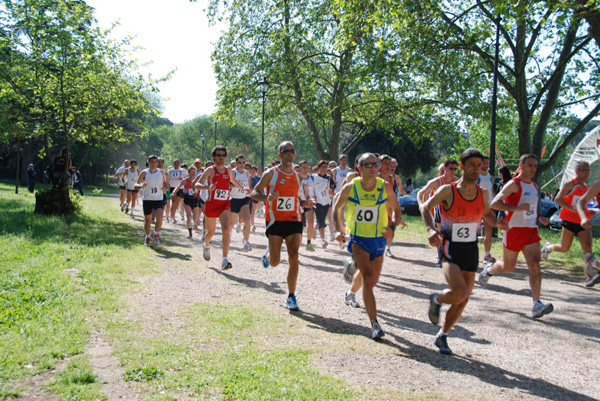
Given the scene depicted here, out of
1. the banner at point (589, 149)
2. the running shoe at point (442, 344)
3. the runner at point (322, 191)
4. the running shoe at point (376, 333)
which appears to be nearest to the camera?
the running shoe at point (442, 344)

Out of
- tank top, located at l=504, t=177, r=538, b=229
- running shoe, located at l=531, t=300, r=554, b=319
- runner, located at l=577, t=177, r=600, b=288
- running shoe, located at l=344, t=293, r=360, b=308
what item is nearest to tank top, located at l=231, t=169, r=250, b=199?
running shoe, located at l=344, t=293, r=360, b=308

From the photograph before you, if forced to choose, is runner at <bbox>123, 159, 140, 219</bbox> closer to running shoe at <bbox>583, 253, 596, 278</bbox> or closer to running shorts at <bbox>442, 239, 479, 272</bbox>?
running shoe at <bbox>583, 253, 596, 278</bbox>

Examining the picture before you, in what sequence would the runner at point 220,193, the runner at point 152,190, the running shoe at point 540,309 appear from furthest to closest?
1. the runner at point 152,190
2. the runner at point 220,193
3. the running shoe at point 540,309

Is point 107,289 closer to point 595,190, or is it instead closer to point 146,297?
point 146,297

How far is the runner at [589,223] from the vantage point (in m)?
7.91

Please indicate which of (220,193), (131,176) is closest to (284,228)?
(220,193)

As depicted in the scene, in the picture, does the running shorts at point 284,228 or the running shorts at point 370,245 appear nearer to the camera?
the running shorts at point 370,245

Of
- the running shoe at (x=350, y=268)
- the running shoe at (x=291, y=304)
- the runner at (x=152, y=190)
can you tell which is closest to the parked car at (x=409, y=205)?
the runner at (x=152, y=190)

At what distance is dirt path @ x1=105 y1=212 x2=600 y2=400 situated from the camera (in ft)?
15.1

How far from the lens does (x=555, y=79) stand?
17016mm

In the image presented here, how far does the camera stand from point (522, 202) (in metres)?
7.46

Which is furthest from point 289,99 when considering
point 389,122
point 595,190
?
point 595,190

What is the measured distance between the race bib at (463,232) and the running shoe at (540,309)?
217cm

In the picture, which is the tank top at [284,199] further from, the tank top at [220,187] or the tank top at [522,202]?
the tank top at [522,202]
